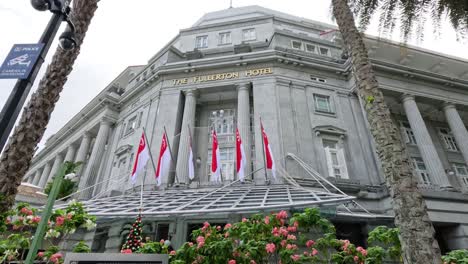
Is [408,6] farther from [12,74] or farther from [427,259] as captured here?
[12,74]

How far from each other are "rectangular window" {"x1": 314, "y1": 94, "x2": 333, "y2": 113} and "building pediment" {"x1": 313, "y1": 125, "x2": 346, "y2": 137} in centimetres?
152

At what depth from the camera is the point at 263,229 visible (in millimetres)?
8109

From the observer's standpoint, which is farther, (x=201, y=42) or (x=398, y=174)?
(x=201, y=42)

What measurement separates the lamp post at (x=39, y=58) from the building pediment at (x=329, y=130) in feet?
50.6

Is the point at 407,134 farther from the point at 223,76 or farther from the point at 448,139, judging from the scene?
the point at 223,76

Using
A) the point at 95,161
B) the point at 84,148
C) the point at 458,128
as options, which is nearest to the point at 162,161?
the point at 95,161

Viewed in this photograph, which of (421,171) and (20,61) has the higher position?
(421,171)

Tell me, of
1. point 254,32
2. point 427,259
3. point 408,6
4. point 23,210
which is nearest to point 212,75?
point 254,32

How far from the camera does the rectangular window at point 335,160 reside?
53.9 feet

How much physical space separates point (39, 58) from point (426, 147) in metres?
21.1

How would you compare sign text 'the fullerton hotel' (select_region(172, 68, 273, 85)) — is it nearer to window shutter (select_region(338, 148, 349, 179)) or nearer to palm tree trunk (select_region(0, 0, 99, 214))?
window shutter (select_region(338, 148, 349, 179))

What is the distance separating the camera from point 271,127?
1708 centimetres

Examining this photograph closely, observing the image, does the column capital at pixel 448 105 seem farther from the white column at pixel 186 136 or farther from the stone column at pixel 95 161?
the stone column at pixel 95 161

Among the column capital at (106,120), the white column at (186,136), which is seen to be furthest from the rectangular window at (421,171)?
the column capital at (106,120)
